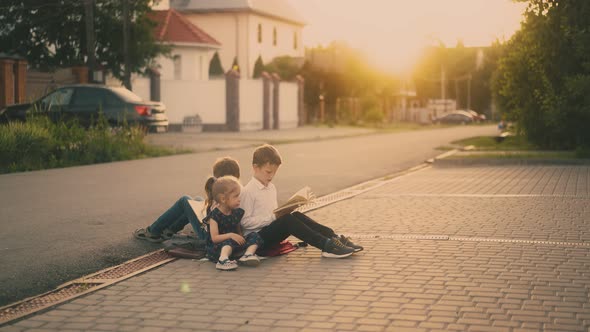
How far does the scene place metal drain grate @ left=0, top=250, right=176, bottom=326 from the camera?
5.93m

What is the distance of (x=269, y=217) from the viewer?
797 cm

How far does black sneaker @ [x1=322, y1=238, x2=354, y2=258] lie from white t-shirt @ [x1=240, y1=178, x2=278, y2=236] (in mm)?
630

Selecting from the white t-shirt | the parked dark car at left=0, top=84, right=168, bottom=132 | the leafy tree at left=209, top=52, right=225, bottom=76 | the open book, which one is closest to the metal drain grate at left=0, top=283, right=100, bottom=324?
the white t-shirt

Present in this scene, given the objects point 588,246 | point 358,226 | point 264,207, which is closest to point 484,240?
point 588,246

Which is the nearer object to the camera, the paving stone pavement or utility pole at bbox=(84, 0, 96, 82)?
the paving stone pavement

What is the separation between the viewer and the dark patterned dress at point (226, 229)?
758cm

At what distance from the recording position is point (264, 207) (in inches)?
314

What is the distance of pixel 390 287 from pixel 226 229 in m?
1.87

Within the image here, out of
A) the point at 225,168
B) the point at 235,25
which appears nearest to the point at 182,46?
the point at 235,25

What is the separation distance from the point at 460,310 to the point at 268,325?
134cm

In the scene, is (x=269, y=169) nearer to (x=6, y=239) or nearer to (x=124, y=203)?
(x=6, y=239)

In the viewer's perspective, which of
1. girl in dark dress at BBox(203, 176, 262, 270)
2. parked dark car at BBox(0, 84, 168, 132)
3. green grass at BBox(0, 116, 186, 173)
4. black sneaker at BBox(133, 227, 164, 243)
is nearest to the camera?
girl in dark dress at BBox(203, 176, 262, 270)

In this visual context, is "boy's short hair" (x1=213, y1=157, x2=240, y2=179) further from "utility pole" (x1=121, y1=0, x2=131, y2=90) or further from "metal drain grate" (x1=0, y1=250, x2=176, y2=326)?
"utility pole" (x1=121, y1=0, x2=131, y2=90)

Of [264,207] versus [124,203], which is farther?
[124,203]
